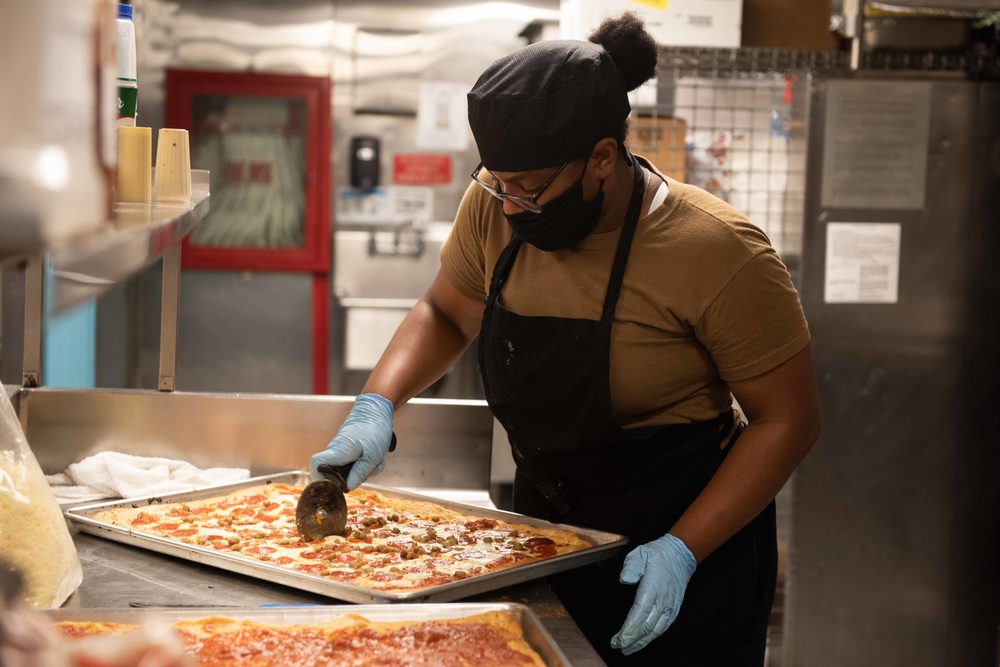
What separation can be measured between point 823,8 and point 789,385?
2.10 metres

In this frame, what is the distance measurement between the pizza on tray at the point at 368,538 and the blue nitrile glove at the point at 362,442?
0.40ft

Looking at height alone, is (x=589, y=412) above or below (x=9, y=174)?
below

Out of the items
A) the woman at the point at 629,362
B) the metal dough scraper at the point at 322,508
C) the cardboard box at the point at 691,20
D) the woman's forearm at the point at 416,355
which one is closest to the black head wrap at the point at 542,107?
the woman at the point at 629,362

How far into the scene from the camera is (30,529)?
1590mm

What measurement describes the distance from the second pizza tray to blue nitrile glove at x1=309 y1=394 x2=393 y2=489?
24 centimetres

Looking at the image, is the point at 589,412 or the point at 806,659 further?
the point at 806,659

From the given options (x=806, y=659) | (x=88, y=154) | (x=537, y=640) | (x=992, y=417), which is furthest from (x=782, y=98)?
(x=88, y=154)

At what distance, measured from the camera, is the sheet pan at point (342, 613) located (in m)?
1.49

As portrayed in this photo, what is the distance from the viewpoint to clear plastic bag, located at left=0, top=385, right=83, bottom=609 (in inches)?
61.8

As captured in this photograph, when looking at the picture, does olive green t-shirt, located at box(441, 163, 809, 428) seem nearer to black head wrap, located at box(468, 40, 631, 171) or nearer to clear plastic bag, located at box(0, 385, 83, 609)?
black head wrap, located at box(468, 40, 631, 171)

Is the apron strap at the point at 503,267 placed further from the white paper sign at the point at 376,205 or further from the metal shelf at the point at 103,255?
the white paper sign at the point at 376,205

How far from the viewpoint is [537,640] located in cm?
154

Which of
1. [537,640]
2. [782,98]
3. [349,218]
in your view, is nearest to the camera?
[537,640]

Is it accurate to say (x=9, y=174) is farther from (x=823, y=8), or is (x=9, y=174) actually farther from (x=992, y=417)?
(x=992, y=417)
